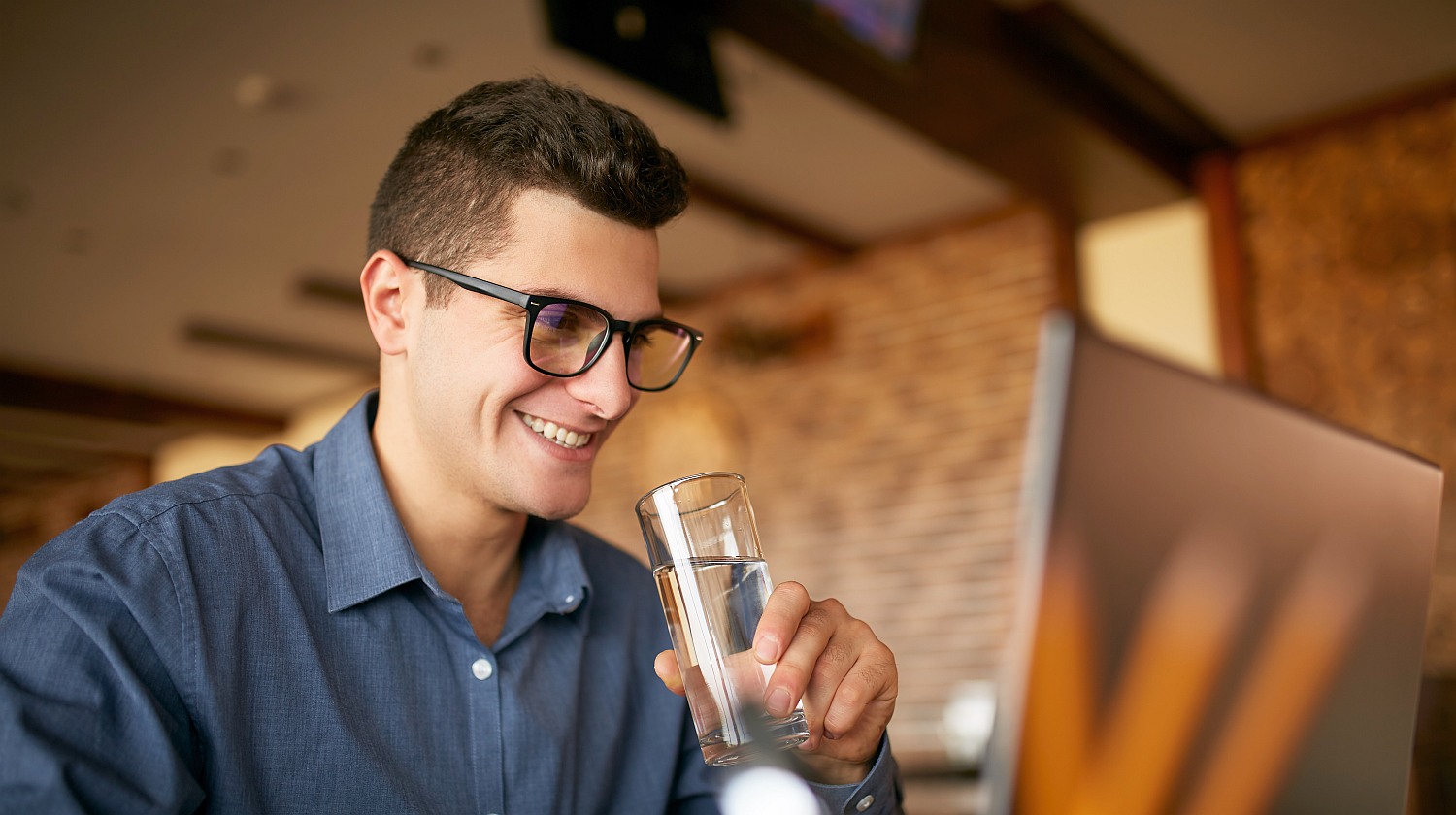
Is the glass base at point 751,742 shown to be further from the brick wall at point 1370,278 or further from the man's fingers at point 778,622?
the brick wall at point 1370,278

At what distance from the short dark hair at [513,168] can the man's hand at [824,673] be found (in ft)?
1.61

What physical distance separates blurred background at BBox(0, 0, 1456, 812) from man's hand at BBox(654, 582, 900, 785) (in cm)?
195

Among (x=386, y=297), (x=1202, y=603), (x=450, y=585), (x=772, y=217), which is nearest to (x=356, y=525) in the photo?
(x=450, y=585)

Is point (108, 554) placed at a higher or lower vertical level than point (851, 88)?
lower

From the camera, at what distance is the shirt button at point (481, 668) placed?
1139mm

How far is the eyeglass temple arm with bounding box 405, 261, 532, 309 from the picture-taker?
1107mm

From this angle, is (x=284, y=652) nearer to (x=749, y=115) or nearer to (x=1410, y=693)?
(x=1410, y=693)

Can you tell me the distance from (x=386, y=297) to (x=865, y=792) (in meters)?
0.76

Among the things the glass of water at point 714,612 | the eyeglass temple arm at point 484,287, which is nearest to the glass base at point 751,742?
the glass of water at point 714,612

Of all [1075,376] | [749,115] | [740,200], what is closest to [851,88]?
[749,115]

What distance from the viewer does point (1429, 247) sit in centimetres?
399

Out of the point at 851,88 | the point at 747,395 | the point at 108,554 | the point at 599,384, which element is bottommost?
the point at 108,554

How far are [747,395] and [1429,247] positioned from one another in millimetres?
3222

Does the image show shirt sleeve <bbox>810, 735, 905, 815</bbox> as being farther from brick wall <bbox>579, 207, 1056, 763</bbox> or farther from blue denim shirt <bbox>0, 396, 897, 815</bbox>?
brick wall <bbox>579, 207, 1056, 763</bbox>
